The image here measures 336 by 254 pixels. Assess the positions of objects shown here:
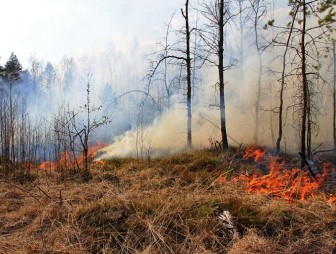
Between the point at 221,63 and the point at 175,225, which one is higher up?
the point at 221,63

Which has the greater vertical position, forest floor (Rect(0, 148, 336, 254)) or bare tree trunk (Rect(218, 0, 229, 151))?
bare tree trunk (Rect(218, 0, 229, 151))

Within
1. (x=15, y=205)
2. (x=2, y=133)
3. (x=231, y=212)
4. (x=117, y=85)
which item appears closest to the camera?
(x=231, y=212)

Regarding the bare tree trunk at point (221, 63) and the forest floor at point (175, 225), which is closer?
the forest floor at point (175, 225)

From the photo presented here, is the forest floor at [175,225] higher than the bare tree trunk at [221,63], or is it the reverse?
the bare tree trunk at [221,63]

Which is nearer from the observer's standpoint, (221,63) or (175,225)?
(175,225)

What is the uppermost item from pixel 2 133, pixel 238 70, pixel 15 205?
pixel 238 70

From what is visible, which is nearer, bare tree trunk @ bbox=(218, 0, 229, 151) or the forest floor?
the forest floor

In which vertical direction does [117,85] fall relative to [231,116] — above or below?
above

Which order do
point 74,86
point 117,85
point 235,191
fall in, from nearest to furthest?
point 235,191
point 74,86
point 117,85

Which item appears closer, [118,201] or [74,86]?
[118,201]

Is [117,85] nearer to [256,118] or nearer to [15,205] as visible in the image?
[256,118]

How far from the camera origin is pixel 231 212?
5.41 meters

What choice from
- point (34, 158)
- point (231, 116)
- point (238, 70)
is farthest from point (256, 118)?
point (34, 158)

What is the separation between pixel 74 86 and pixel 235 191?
174ft
